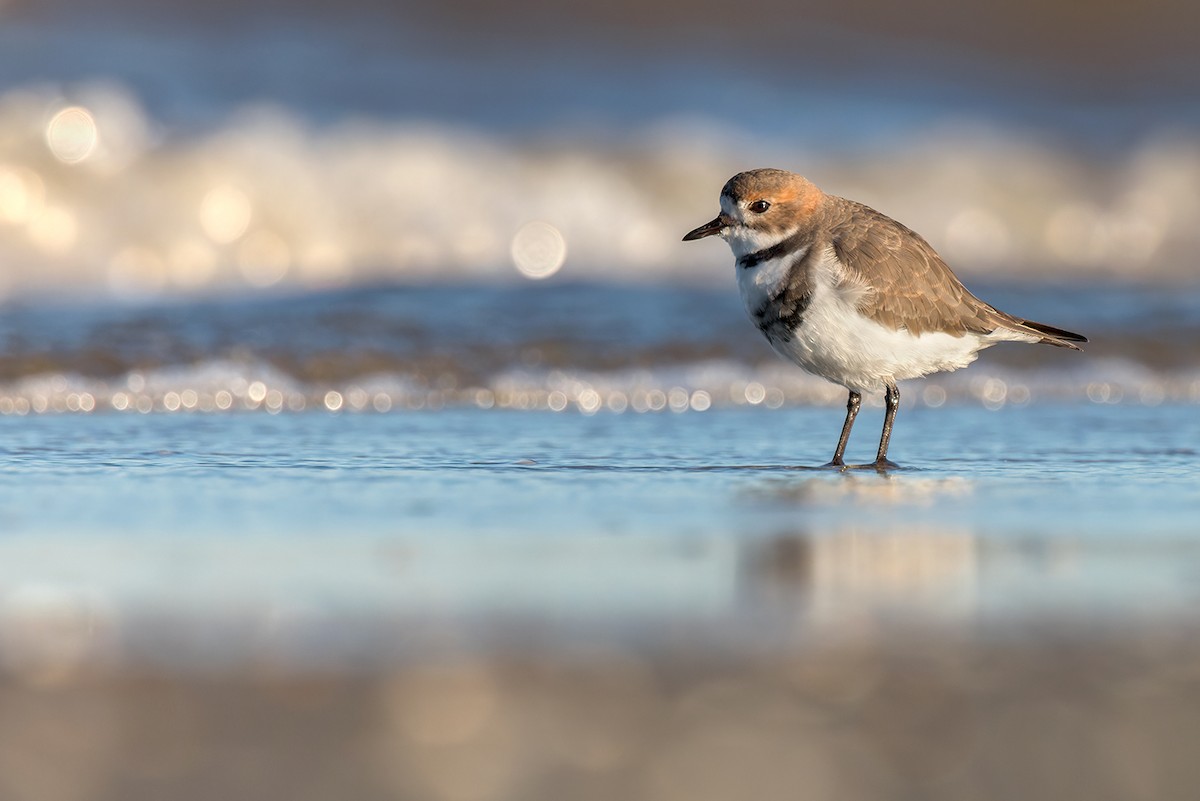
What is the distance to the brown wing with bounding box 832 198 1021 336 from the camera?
5324mm

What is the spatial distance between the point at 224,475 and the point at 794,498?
1814 mm

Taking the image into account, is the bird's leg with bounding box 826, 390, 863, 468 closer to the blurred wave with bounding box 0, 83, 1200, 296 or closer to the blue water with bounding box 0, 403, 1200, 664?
the blue water with bounding box 0, 403, 1200, 664

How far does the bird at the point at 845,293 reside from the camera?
5.27 m

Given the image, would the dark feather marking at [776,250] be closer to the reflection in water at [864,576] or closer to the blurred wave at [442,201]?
the reflection in water at [864,576]

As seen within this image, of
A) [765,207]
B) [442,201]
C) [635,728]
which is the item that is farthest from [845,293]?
[442,201]

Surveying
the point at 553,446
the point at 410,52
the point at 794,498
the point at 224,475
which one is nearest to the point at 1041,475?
the point at 794,498

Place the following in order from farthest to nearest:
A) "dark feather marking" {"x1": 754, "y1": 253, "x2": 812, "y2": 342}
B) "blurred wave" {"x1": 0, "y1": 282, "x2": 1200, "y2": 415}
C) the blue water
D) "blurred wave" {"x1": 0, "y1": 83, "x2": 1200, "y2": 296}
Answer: "blurred wave" {"x1": 0, "y1": 83, "x2": 1200, "y2": 296} < "blurred wave" {"x1": 0, "y1": 282, "x2": 1200, "y2": 415} < "dark feather marking" {"x1": 754, "y1": 253, "x2": 812, "y2": 342} < the blue water

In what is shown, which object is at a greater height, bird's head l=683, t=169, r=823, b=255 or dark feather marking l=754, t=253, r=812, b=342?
bird's head l=683, t=169, r=823, b=255

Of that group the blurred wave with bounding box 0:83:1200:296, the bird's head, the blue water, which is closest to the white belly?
the bird's head

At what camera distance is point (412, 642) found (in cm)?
298

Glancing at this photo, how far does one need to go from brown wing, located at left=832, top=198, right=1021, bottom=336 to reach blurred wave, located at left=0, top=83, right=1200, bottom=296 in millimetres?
4888

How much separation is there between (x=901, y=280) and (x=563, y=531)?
189cm

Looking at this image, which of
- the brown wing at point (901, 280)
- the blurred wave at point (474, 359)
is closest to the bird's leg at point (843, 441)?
the brown wing at point (901, 280)

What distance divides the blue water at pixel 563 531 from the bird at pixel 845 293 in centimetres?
38
